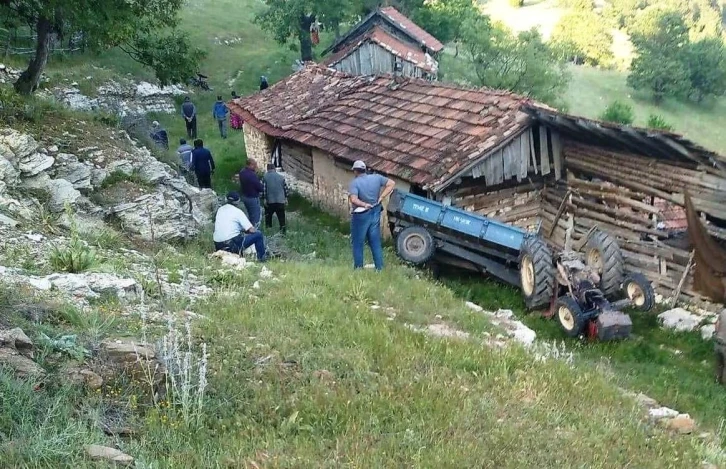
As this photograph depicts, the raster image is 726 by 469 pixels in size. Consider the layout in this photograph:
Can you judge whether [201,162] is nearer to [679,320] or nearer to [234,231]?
[234,231]

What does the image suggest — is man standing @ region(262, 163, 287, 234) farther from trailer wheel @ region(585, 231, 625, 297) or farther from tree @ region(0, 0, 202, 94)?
trailer wheel @ region(585, 231, 625, 297)

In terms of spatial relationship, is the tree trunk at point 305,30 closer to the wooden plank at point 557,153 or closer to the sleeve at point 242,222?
the wooden plank at point 557,153

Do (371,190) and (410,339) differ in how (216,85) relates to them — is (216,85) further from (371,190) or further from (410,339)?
(410,339)

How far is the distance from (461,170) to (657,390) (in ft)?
18.4

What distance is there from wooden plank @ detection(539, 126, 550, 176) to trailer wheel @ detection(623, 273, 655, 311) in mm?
3756

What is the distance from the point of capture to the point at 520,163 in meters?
12.6

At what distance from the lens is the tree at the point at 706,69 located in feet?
137

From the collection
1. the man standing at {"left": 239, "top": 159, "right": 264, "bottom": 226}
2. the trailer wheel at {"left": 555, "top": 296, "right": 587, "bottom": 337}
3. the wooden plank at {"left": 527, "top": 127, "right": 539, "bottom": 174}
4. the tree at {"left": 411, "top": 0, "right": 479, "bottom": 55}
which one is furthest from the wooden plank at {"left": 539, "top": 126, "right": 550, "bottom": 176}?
the tree at {"left": 411, "top": 0, "right": 479, "bottom": 55}

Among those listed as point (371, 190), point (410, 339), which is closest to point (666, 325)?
point (371, 190)

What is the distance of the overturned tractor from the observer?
868 cm

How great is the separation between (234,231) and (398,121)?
6.57 m

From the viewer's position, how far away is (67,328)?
15.8 ft

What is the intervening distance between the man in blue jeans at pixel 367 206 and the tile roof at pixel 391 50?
58.4 ft

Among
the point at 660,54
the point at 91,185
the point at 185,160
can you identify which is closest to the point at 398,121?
the point at 185,160
